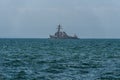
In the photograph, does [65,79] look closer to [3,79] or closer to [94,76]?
[94,76]

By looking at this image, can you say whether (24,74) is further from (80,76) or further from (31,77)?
(80,76)

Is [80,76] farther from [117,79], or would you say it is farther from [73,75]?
[117,79]

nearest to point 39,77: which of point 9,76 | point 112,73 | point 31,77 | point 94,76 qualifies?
point 31,77

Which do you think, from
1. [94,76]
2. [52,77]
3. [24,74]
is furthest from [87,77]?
[24,74]

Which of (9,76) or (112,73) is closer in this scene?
(9,76)

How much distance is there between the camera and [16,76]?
30.9 metres

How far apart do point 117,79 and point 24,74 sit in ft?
27.6

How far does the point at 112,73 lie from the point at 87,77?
395cm

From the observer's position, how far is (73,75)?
3209 centimetres

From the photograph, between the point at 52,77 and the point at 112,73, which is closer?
the point at 52,77

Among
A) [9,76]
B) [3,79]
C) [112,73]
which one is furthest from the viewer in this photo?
[112,73]

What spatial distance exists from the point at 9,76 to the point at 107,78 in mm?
8438

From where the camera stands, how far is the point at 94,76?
102ft

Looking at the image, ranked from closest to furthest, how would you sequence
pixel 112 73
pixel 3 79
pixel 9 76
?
1. pixel 3 79
2. pixel 9 76
3. pixel 112 73
